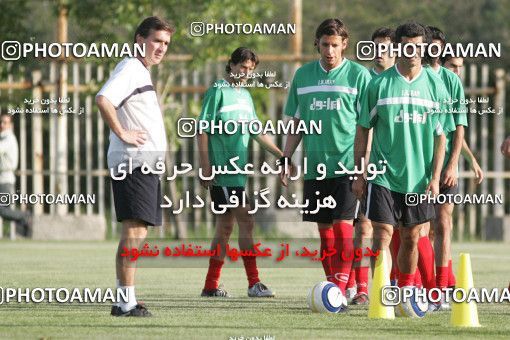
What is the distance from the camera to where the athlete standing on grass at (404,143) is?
10188 millimetres

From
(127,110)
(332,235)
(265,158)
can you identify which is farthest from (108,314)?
(265,158)

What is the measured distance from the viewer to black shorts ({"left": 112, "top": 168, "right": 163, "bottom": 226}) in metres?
9.77

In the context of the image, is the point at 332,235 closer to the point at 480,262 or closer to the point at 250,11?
the point at 480,262

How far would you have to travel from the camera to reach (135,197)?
385 inches

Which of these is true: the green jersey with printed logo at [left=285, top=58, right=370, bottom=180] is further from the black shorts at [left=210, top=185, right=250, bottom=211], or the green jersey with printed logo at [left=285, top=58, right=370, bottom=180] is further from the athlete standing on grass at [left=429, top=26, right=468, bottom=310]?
the black shorts at [left=210, top=185, right=250, bottom=211]

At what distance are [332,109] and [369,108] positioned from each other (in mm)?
1359

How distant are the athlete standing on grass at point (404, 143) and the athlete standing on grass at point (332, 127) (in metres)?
1.21

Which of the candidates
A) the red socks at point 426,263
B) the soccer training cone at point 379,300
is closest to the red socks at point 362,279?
the red socks at point 426,263

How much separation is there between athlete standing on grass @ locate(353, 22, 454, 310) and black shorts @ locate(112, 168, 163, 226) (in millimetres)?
1585

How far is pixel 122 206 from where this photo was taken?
9.80m

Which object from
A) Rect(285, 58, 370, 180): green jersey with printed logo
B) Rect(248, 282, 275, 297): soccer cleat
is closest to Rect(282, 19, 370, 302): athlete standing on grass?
Rect(285, 58, 370, 180): green jersey with printed logo

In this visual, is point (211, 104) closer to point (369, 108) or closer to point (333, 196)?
point (333, 196)

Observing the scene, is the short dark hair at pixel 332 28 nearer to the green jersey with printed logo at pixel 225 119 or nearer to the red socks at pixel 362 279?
the green jersey with printed logo at pixel 225 119

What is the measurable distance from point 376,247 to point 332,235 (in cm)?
149
